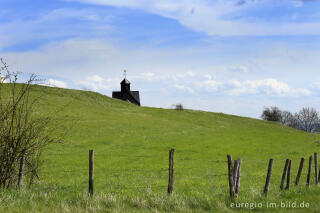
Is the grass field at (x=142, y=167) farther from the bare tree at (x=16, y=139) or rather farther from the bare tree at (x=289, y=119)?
the bare tree at (x=289, y=119)

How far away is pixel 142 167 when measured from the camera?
2934 cm

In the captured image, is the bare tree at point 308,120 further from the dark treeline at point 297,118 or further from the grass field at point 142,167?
the grass field at point 142,167

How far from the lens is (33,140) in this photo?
1331cm

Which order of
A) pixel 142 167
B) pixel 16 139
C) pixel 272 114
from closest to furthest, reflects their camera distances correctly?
1. pixel 16 139
2. pixel 142 167
3. pixel 272 114

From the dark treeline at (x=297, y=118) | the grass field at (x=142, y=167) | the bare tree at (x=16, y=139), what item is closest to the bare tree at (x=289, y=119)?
the dark treeline at (x=297, y=118)

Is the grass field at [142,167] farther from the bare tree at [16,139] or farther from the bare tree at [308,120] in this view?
the bare tree at [308,120]

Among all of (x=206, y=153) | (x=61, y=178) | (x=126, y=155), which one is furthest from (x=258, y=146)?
(x=61, y=178)

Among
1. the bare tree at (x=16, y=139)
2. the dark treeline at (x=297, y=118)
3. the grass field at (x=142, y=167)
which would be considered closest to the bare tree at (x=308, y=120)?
the dark treeline at (x=297, y=118)

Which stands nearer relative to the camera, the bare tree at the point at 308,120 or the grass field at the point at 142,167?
the grass field at the point at 142,167

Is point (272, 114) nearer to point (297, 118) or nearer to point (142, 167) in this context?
point (297, 118)

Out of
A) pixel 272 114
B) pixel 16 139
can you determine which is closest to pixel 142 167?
pixel 16 139

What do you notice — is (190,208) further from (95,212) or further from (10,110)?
(10,110)

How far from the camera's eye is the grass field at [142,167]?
1149cm

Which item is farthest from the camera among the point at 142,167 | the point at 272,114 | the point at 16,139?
the point at 272,114
